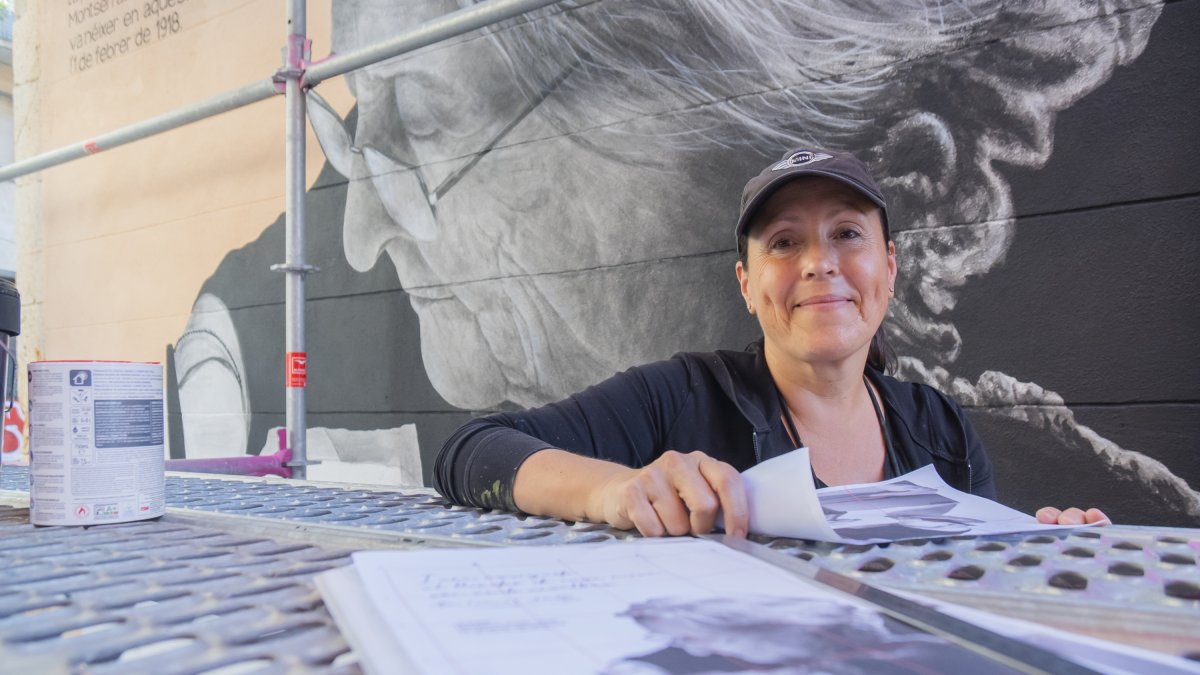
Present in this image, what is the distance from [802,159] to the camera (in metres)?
1.00

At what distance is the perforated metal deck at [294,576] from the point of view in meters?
0.29

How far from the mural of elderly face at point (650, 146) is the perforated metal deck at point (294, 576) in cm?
108

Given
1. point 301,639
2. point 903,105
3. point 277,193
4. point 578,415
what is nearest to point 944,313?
point 903,105

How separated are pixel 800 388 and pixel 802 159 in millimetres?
333

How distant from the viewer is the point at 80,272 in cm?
315

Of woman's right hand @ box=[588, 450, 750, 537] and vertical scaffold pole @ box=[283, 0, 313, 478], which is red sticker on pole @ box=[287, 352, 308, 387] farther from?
woman's right hand @ box=[588, 450, 750, 537]

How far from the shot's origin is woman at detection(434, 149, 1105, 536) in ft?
3.25

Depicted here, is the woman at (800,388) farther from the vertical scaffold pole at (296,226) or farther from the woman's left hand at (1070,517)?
the vertical scaffold pole at (296,226)

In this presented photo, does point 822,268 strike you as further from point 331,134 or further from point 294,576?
point 331,134

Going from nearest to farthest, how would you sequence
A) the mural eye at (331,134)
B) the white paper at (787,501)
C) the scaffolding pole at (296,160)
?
the white paper at (787,501), the scaffolding pole at (296,160), the mural eye at (331,134)

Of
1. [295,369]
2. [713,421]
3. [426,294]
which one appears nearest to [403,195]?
[426,294]

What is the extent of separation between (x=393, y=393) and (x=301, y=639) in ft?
6.78

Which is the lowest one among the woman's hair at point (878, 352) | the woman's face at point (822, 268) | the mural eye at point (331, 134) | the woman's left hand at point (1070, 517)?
the woman's left hand at point (1070, 517)

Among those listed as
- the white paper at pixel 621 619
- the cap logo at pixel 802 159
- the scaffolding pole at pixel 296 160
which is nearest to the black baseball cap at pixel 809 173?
the cap logo at pixel 802 159
